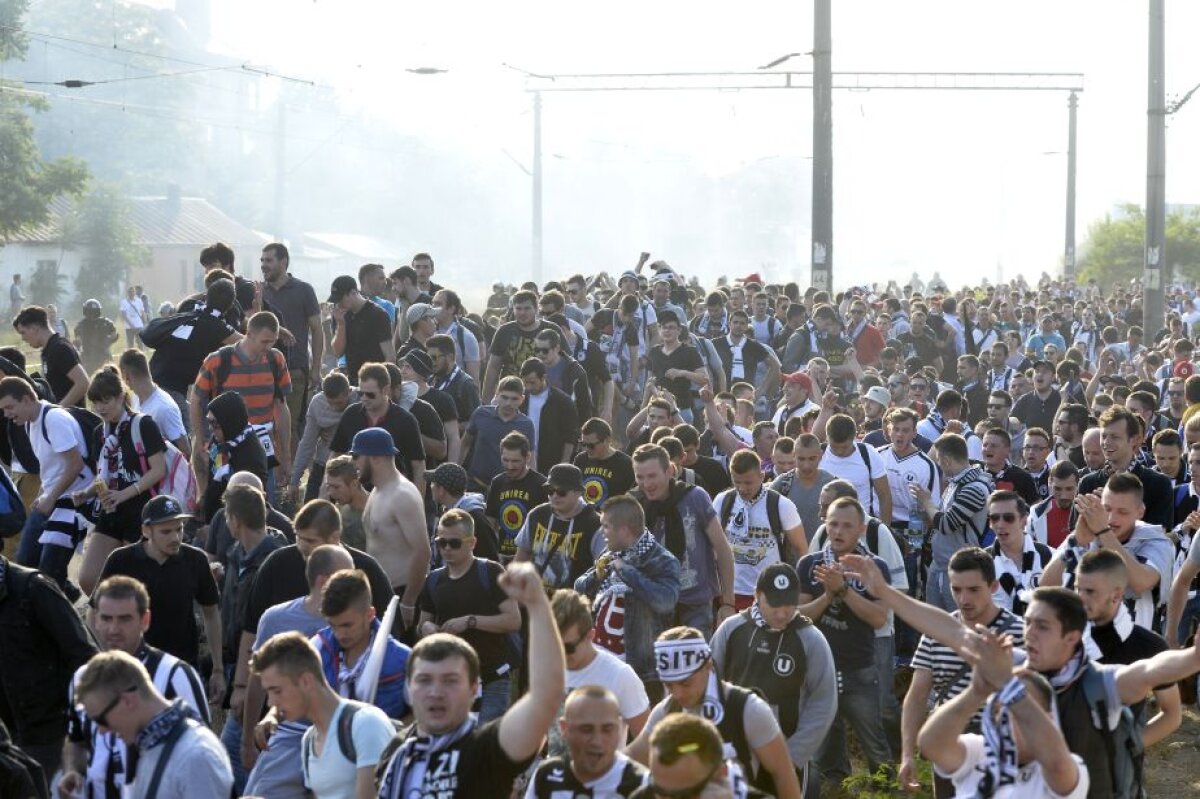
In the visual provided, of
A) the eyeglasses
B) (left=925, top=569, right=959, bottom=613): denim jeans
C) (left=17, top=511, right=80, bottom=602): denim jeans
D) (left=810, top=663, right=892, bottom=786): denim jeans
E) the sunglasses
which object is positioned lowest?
(left=810, top=663, right=892, bottom=786): denim jeans

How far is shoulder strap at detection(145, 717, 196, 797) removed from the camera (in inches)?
220

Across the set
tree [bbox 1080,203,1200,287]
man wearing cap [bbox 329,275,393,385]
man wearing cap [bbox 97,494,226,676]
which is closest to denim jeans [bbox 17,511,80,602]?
man wearing cap [bbox 97,494,226,676]

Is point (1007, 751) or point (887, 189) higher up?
point (887, 189)

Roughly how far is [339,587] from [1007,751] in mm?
2840

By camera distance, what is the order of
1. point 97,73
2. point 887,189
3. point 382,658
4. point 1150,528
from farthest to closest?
1. point 887,189
2. point 97,73
3. point 1150,528
4. point 382,658

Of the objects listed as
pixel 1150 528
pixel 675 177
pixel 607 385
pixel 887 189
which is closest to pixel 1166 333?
pixel 607 385

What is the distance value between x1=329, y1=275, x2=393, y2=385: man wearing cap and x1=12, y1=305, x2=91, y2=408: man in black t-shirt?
2176mm

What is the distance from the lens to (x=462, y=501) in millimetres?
10062

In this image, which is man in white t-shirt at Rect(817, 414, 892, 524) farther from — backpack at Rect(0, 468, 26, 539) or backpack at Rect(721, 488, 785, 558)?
backpack at Rect(0, 468, 26, 539)

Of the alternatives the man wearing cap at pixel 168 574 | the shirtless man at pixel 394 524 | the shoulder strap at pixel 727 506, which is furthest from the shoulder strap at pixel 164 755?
the shoulder strap at pixel 727 506

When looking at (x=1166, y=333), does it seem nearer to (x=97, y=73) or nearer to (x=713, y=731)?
(x=713, y=731)

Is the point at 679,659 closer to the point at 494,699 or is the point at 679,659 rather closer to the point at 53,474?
the point at 494,699

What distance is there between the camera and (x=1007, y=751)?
5.31 metres

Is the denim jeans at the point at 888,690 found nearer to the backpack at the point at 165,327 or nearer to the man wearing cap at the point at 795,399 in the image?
the man wearing cap at the point at 795,399
